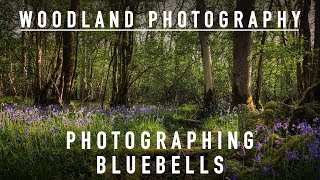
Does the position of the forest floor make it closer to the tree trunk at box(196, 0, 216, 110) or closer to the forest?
the forest

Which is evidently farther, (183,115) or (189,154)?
(183,115)

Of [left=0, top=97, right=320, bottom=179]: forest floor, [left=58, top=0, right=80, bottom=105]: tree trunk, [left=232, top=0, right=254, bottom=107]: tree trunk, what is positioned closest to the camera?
[left=0, top=97, right=320, bottom=179]: forest floor

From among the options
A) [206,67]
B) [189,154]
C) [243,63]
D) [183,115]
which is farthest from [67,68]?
[189,154]

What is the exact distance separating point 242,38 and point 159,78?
16.6 m

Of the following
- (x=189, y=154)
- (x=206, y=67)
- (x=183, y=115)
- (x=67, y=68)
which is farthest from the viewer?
(x=206, y=67)

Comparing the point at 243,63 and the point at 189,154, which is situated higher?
the point at 243,63

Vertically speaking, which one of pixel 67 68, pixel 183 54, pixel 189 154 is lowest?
pixel 189 154

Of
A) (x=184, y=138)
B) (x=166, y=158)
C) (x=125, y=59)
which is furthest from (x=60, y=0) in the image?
(x=166, y=158)

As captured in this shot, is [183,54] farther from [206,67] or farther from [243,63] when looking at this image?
[243,63]

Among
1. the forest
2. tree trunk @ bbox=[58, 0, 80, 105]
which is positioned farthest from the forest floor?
tree trunk @ bbox=[58, 0, 80, 105]

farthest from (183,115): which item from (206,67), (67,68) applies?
(67,68)

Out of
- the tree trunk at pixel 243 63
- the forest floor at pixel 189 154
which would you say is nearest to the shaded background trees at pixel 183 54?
the tree trunk at pixel 243 63

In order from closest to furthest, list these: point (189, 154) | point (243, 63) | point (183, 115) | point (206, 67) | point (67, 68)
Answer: point (189, 154)
point (243, 63)
point (67, 68)
point (183, 115)
point (206, 67)

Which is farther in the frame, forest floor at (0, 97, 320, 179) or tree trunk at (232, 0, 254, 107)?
tree trunk at (232, 0, 254, 107)
